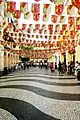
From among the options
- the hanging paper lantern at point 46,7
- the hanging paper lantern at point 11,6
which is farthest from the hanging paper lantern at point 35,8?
the hanging paper lantern at point 11,6

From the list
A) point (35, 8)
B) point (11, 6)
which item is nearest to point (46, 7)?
point (35, 8)

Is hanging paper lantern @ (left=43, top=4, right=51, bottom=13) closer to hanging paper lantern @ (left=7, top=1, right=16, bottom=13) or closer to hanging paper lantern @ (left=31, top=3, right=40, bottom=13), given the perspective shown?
hanging paper lantern @ (left=31, top=3, right=40, bottom=13)

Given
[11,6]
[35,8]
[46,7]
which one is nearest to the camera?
[46,7]

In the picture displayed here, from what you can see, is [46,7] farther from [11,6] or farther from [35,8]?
[11,6]

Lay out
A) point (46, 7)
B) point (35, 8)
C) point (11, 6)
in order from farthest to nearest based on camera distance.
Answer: point (35, 8) < point (11, 6) < point (46, 7)

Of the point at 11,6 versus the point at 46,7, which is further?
the point at 11,6

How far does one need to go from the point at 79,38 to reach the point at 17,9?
31.2 feet

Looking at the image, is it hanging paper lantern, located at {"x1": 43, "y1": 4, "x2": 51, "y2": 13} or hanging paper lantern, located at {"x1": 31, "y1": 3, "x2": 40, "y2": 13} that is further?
hanging paper lantern, located at {"x1": 31, "y1": 3, "x2": 40, "y2": 13}

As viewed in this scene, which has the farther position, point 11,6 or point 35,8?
point 35,8

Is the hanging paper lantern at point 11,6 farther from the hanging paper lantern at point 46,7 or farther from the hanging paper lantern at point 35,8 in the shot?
the hanging paper lantern at point 46,7

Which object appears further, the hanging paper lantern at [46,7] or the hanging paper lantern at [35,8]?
the hanging paper lantern at [35,8]

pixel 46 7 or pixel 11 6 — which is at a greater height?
pixel 11 6

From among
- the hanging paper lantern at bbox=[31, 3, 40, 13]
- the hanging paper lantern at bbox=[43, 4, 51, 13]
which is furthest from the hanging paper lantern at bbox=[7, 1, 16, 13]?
the hanging paper lantern at bbox=[43, 4, 51, 13]

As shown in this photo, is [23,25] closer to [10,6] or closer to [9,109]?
[10,6]
